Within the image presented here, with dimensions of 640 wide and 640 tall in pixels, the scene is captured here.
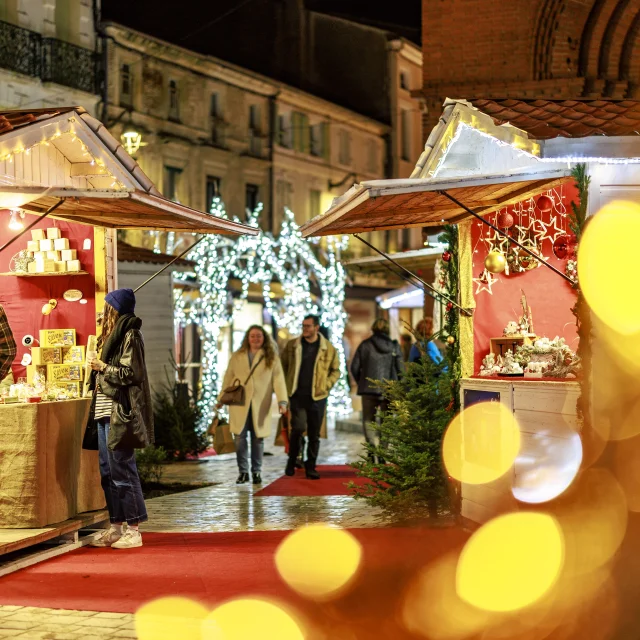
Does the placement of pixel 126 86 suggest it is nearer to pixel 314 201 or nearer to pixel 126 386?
pixel 314 201

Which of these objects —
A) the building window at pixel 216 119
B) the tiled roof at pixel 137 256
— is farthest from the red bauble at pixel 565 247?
the building window at pixel 216 119

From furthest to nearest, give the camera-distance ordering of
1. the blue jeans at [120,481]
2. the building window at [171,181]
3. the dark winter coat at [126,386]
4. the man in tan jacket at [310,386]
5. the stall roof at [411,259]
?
the building window at [171,181]
the stall roof at [411,259]
the man in tan jacket at [310,386]
the blue jeans at [120,481]
the dark winter coat at [126,386]

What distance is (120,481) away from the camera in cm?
903

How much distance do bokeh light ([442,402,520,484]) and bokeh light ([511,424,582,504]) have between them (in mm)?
209

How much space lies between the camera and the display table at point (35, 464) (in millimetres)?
8641

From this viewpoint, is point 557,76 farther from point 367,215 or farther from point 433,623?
point 433,623

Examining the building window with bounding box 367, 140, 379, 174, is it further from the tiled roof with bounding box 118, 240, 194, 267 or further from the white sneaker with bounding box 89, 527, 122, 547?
the white sneaker with bounding box 89, 527, 122, 547

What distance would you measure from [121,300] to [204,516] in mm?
2795

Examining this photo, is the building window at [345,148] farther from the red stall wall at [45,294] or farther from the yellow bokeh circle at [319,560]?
the yellow bokeh circle at [319,560]

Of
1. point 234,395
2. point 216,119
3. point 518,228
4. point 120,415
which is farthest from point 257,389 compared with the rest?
point 216,119

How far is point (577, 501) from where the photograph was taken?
26.8ft

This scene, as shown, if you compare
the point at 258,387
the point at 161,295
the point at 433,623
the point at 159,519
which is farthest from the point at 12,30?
the point at 433,623

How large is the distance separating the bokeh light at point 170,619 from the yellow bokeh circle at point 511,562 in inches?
66.0

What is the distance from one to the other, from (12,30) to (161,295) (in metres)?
11.6
